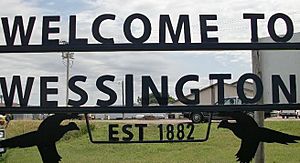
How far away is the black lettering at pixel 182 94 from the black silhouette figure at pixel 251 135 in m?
0.31

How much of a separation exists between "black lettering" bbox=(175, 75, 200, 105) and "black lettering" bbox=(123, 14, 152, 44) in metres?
0.44

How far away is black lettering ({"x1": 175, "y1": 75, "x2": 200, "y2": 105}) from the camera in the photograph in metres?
4.03

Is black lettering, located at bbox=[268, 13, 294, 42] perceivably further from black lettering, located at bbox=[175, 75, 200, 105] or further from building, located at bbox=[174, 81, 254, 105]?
black lettering, located at bbox=[175, 75, 200, 105]

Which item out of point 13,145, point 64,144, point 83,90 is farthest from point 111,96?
point 64,144

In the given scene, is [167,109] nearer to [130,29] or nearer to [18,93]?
[130,29]

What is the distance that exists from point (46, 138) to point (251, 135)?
161cm

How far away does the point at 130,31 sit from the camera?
13.3ft

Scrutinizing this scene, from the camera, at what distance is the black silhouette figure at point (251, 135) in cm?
399

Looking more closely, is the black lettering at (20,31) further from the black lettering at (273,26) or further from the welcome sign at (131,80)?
the black lettering at (273,26)

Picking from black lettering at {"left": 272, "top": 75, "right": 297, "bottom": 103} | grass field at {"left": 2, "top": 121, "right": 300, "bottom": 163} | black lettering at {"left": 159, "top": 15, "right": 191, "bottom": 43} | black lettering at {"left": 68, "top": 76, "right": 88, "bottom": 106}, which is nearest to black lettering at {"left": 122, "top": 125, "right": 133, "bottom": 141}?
black lettering at {"left": 68, "top": 76, "right": 88, "bottom": 106}

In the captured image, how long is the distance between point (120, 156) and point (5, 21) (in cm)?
560

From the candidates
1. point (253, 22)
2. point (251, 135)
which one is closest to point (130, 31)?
point (253, 22)

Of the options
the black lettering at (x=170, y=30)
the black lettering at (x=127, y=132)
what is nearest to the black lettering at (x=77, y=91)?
the black lettering at (x=127, y=132)

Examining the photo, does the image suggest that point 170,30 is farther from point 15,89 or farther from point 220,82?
point 15,89
